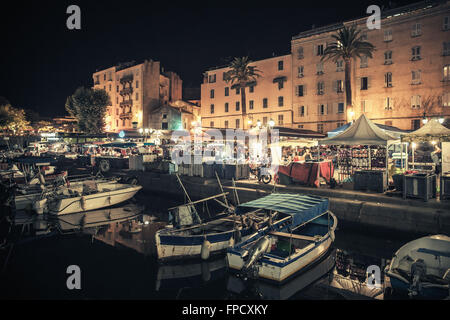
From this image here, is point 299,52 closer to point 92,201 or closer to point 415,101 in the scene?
point 415,101

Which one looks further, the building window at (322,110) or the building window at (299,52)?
the building window at (299,52)

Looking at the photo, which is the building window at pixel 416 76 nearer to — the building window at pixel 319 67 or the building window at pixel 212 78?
the building window at pixel 319 67

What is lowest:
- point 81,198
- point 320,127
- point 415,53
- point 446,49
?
point 81,198

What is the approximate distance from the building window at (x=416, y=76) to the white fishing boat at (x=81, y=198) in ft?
109

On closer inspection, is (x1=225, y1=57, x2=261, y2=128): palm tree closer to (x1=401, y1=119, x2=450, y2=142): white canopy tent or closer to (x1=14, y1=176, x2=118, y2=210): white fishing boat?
(x1=14, y1=176, x2=118, y2=210): white fishing boat

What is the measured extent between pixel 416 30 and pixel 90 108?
52.4 m

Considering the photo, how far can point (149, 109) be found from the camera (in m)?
57.1

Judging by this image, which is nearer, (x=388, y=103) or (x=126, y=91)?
(x=388, y=103)

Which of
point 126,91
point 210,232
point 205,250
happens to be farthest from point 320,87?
point 126,91

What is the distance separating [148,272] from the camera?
1030 centimetres

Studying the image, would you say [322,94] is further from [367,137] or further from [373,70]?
[367,137]

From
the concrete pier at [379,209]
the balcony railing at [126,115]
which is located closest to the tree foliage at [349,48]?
the concrete pier at [379,209]

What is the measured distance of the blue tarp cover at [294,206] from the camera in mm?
10258
